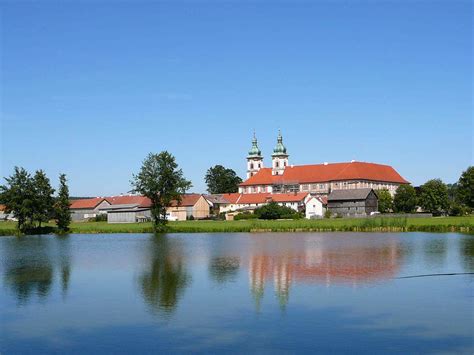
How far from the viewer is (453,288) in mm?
23719

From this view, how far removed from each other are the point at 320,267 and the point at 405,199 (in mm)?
76350

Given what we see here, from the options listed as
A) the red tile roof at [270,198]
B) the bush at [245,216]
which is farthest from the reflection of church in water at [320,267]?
the red tile roof at [270,198]

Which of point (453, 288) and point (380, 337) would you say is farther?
point (453, 288)

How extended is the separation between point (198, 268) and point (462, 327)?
55.7 ft

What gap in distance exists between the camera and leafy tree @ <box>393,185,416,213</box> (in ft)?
335

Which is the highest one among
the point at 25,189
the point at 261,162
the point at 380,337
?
the point at 261,162

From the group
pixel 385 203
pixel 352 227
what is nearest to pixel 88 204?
pixel 385 203

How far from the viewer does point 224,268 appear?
1247 inches

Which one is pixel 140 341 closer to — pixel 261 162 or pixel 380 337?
pixel 380 337

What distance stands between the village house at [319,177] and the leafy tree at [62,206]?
66831 mm

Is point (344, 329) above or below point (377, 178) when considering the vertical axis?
below

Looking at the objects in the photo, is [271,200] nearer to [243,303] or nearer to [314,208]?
[314,208]

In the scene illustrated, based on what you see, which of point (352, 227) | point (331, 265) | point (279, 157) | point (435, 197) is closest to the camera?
point (331, 265)

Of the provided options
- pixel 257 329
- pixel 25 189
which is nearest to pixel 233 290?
pixel 257 329
